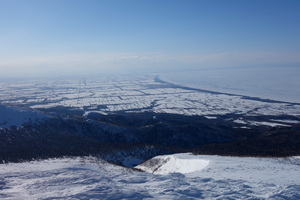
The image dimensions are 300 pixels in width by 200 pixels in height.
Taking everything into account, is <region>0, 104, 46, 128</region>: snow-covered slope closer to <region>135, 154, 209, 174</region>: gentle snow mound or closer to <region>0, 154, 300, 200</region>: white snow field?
<region>0, 154, 300, 200</region>: white snow field

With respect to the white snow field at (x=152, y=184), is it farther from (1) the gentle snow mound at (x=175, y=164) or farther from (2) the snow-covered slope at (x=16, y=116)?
(2) the snow-covered slope at (x=16, y=116)

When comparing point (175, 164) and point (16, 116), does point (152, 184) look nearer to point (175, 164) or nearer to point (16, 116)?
point (175, 164)

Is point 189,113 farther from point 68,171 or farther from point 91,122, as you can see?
point 68,171

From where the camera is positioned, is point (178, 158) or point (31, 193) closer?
point (31, 193)

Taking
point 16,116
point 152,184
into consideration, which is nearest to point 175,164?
point 152,184

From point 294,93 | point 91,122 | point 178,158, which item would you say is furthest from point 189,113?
point 294,93
